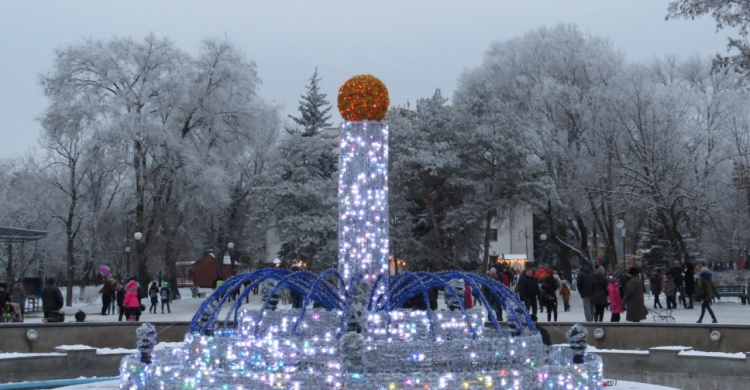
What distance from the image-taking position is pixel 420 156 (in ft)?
123

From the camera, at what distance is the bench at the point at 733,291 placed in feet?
94.3

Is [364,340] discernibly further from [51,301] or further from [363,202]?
[51,301]

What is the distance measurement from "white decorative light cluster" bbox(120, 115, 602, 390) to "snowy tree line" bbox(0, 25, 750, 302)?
2201 centimetres

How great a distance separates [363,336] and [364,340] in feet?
2.86

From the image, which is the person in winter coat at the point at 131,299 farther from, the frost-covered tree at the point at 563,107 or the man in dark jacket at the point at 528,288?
the frost-covered tree at the point at 563,107

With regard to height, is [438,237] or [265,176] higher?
[265,176]

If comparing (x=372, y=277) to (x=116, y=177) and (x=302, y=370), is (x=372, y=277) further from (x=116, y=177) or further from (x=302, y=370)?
(x=116, y=177)

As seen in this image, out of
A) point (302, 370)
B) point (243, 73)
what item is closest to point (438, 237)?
point (243, 73)

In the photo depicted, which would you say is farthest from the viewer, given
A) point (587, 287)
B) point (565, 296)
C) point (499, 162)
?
point (499, 162)

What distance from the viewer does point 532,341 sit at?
10.2m

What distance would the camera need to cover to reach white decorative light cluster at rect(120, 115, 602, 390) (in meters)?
8.60

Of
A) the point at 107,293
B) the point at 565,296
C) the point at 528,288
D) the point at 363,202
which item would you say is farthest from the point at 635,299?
the point at 107,293

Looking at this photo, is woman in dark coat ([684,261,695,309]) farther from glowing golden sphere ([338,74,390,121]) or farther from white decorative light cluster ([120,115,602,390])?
glowing golden sphere ([338,74,390,121])

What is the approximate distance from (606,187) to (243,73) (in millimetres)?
16455
